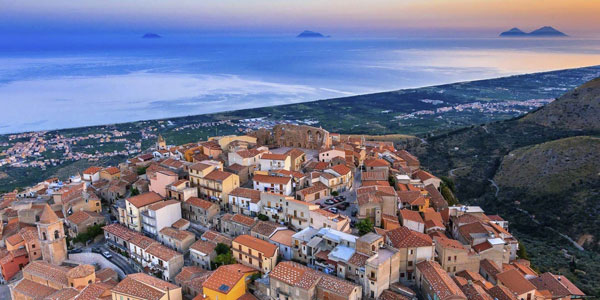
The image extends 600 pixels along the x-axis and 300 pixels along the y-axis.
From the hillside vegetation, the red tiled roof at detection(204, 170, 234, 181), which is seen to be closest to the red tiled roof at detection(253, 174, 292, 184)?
the red tiled roof at detection(204, 170, 234, 181)

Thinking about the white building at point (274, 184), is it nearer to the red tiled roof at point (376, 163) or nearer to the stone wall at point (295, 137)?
the red tiled roof at point (376, 163)

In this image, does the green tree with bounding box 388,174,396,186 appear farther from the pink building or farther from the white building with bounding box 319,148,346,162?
the pink building

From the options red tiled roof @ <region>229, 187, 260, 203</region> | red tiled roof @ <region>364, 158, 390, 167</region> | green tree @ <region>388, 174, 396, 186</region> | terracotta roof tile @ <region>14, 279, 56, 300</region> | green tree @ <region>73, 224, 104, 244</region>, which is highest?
red tiled roof @ <region>364, 158, 390, 167</region>

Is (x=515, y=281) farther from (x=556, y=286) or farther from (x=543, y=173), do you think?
(x=543, y=173)

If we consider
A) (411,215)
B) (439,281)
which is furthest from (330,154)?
(439,281)

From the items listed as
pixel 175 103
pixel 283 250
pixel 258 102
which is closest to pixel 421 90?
pixel 258 102

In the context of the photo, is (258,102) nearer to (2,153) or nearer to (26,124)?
(26,124)
